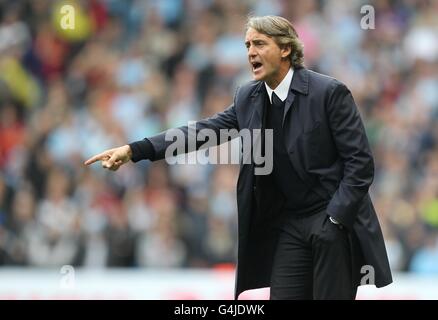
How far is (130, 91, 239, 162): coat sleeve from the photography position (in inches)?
253

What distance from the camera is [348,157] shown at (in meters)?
6.12

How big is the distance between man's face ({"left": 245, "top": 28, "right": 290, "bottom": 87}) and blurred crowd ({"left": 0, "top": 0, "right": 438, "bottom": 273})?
16.7ft

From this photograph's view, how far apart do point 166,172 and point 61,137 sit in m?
1.37

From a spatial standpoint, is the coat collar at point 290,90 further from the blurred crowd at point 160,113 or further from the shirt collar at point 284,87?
the blurred crowd at point 160,113

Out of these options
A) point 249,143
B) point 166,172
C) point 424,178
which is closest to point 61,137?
point 166,172

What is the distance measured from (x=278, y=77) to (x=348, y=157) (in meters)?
0.61

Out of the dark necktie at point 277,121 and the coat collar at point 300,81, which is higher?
the coat collar at point 300,81

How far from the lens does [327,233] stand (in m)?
6.14

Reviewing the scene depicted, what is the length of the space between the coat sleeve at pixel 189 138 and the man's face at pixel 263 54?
0.43 metres

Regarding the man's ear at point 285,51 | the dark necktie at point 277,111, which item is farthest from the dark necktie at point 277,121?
the man's ear at point 285,51

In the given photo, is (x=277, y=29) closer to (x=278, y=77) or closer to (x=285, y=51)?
(x=285, y=51)

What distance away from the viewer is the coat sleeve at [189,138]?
642 centimetres

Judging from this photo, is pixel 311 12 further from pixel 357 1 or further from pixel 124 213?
pixel 124 213

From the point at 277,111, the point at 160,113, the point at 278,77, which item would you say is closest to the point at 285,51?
the point at 278,77
